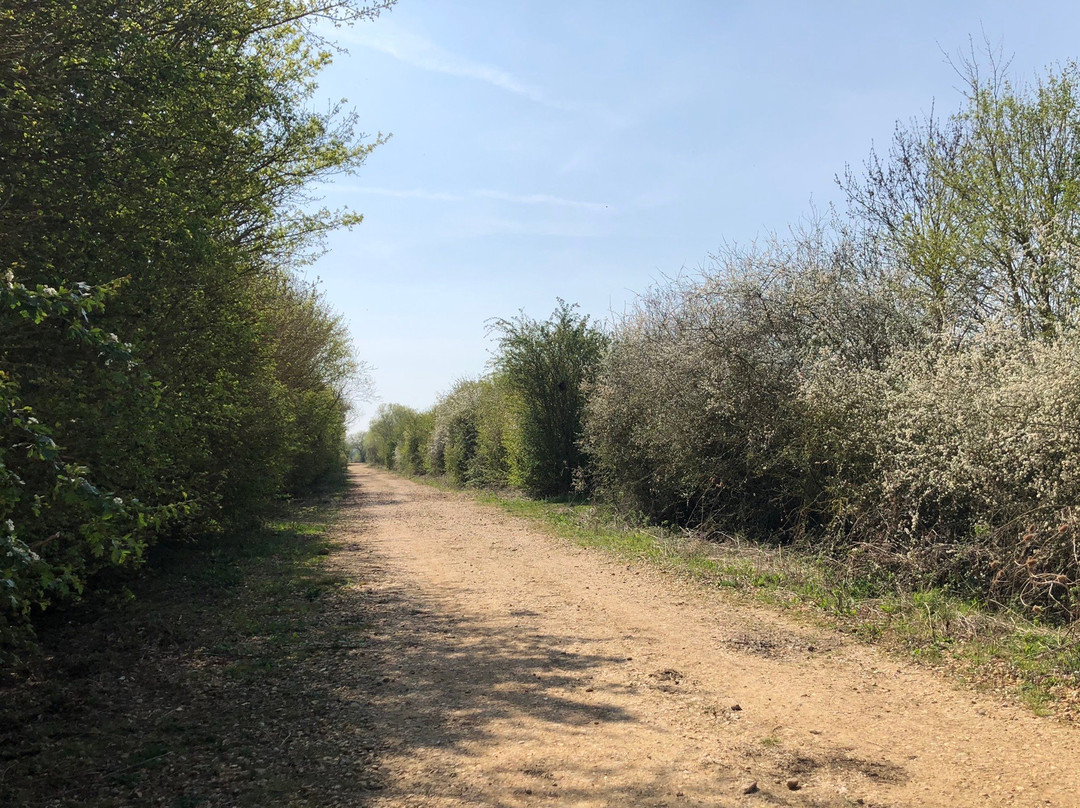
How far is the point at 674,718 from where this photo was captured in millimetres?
5004

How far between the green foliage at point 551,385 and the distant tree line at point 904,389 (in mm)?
4627

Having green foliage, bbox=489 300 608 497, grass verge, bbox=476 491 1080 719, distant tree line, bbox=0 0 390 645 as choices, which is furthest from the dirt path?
green foliage, bbox=489 300 608 497

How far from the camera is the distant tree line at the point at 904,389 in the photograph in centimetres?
754

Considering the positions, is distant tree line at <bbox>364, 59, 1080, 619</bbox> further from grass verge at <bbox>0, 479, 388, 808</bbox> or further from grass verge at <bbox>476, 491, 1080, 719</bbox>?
grass verge at <bbox>0, 479, 388, 808</bbox>

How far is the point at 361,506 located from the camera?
2552cm

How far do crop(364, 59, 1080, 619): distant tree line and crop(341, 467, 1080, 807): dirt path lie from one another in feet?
7.54

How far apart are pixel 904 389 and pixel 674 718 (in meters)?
6.34

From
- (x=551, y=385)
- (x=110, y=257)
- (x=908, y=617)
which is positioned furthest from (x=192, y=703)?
(x=551, y=385)

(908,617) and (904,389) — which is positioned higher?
(904,389)

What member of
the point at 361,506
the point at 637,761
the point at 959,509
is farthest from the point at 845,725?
the point at 361,506

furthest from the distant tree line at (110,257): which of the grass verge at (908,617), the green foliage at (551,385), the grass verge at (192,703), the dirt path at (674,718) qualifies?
the green foliage at (551,385)

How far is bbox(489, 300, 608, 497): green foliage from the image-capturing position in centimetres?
2331

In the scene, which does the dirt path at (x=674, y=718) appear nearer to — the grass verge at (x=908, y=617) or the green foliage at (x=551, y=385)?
the grass verge at (x=908, y=617)

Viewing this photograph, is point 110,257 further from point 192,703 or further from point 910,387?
point 910,387
